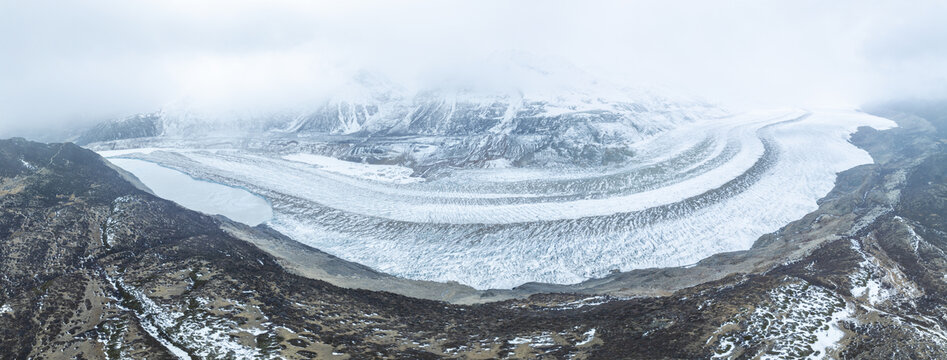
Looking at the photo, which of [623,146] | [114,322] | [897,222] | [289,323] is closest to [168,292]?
[114,322]

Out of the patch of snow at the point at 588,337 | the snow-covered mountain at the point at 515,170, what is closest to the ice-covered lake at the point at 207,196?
the snow-covered mountain at the point at 515,170

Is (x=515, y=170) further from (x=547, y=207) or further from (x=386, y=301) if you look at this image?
(x=386, y=301)

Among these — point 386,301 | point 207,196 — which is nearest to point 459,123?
point 207,196

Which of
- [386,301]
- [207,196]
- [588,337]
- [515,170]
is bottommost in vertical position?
[386,301]

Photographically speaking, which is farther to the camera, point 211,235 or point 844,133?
point 844,133

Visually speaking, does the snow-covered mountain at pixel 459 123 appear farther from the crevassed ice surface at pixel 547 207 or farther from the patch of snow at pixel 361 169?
the crevassed ice surface at pixel 547 207

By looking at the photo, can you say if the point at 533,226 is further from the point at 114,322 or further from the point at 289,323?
the point at 114,322
